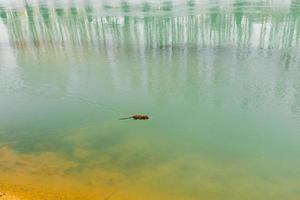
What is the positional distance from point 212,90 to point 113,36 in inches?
439

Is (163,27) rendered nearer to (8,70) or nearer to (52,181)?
(8,70)

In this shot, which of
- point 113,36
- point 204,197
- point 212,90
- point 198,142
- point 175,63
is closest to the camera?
point 204,197

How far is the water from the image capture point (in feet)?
26.0

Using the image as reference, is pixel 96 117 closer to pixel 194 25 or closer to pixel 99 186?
pixel 99 186

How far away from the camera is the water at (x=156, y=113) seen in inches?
312

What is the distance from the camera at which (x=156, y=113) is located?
11.3 m

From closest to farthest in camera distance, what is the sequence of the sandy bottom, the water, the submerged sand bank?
the submerged sand bank < the sandy bottom < the water

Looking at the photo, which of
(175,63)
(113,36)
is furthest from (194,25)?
(175,63)

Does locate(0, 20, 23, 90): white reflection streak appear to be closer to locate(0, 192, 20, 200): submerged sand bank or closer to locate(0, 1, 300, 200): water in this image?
locate(0, 1, 300, 200): water

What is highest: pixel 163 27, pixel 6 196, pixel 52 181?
pixel 163 27

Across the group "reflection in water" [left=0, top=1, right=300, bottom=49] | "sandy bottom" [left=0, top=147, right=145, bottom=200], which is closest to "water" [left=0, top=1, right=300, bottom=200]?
"sandy bottom" [left=0, top=147, right=145, bottom=200]

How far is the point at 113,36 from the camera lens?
73.3 ft

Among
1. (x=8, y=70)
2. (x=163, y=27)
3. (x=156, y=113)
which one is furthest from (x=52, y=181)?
(x=163, y=27)

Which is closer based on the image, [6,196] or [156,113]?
[6,196]
